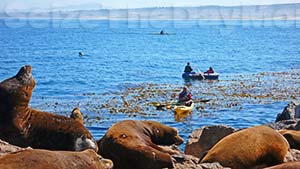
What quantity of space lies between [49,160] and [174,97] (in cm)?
2297

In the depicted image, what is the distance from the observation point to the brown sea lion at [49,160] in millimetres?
4035

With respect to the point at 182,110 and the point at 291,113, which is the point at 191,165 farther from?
the point at 182,110

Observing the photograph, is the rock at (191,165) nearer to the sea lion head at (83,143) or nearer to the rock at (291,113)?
the sea lion head at (83,143)

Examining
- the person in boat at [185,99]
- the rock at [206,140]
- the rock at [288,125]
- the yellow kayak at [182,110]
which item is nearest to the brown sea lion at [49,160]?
the rock at [206,140]

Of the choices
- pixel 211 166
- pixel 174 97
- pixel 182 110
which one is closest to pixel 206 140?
pixel 211 166

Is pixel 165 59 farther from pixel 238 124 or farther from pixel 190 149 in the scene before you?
pixel 190 149

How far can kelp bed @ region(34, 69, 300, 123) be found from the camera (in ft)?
75.8

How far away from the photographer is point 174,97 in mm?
27141

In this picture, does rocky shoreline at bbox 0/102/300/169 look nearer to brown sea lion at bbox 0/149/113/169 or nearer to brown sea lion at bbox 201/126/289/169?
brown sea lion at bbox 201/126/289/169

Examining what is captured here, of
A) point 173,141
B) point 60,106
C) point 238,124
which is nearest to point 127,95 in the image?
point 60,106

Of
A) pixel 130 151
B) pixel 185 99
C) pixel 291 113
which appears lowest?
pixel 185 99

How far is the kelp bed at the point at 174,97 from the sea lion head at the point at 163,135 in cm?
A: 1068

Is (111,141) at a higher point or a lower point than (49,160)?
lower

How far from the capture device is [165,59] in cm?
5753
